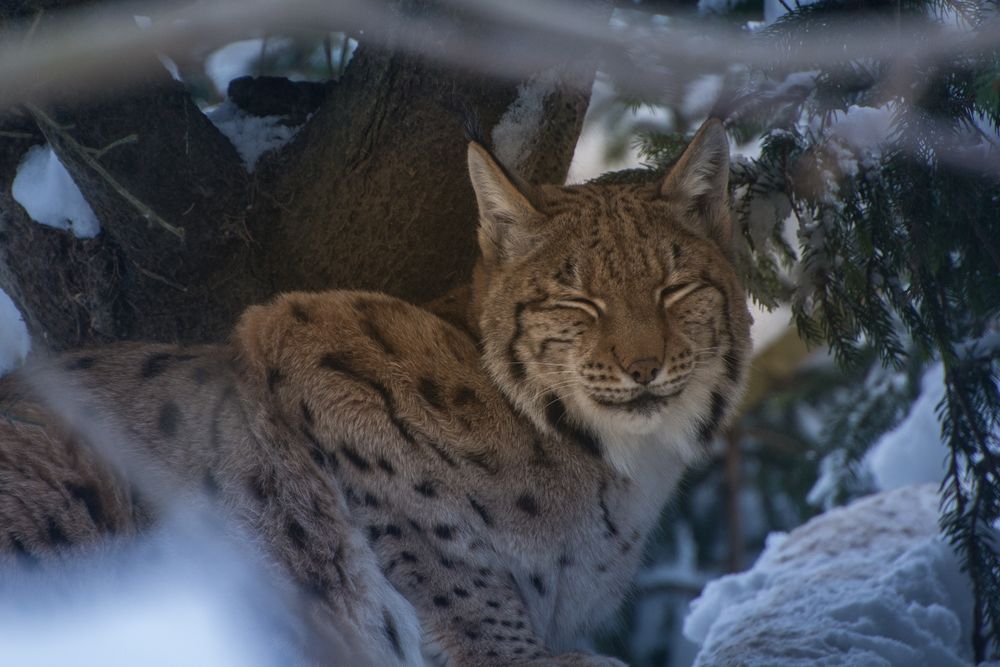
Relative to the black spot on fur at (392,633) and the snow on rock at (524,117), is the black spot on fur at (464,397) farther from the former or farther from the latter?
the snow on rock at (524,117)

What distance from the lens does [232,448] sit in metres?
3.84

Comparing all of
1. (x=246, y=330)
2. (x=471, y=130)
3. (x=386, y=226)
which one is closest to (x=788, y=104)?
(x=471, y=130)

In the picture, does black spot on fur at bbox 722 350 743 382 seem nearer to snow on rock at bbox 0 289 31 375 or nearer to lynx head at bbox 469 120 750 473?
lynx head at bbox 469 120 750 473

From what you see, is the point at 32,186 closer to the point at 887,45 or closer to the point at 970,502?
the point at 887,45

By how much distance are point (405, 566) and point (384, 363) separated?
2.21ft

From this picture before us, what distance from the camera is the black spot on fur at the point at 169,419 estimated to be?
3.85 metres

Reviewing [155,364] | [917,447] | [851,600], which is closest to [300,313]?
[155,364]

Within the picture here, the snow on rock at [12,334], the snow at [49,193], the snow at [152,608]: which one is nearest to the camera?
the snow at [152,608]

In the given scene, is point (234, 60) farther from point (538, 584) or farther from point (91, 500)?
point (538, 584)

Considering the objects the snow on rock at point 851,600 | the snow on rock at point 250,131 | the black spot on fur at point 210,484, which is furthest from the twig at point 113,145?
the snow on rock at point 851,600

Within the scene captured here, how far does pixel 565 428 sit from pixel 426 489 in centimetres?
52

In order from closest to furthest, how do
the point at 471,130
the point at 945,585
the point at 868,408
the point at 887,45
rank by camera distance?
the point at 887,45
the point at 471,130
the point at 945,585
the point at 868,408

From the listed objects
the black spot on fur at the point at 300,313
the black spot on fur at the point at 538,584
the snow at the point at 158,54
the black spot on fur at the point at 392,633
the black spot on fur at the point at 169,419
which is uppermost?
the snow at the point at 158,54

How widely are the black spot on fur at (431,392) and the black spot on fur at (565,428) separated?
36 cm
